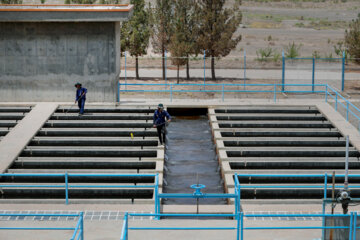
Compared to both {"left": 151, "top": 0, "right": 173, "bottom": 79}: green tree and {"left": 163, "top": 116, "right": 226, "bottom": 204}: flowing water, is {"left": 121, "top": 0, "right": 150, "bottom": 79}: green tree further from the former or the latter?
{"left": 163, "top": 116, "right": 226, "bottom": 204}: flowing water

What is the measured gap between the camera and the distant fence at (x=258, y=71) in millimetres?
42062

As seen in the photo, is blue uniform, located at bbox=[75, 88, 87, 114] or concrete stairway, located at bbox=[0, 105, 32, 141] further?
blue uniform, located at bbox=[75, 88, 87, 114]

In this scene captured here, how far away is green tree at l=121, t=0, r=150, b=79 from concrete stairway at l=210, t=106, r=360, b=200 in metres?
13.3

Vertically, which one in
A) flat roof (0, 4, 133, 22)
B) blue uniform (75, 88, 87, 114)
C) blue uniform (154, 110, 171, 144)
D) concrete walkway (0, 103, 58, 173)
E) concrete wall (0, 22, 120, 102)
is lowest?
concrete walkway (0, 103, 58, 173)

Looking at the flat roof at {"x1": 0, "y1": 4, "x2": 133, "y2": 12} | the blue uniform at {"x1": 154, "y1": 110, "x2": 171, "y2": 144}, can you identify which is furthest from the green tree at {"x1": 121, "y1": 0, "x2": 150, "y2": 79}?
the blue uniform at {"x1": 154, "y1": 110, "x2": 171, "y2": 144}

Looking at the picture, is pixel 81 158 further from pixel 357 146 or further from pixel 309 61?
pixel 309 61

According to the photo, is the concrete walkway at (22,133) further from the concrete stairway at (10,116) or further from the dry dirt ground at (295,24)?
the dry dirt ground at (295,24)

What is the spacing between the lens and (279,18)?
88.4 meters

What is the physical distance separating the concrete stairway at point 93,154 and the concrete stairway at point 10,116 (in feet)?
4.14

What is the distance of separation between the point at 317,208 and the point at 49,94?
48.9ft

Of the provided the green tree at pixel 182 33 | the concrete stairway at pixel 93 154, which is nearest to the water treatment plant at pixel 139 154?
the concrete stairway at pixel 93 154

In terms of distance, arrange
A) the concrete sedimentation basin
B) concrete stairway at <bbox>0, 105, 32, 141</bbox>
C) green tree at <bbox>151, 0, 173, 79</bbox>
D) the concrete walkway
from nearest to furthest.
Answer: the concrete sedimentation basin < the concrete walkway < concrete stairway at <bbox>0, 105, 32, 141</bbox> < green tree at <bbox>151, 0, 173, 79</bbox>

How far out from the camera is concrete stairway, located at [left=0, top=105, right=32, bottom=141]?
2522 cm

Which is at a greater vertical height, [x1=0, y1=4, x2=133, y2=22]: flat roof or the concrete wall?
[x1=0, y1=4, x2=133, y2=22]: flat roof
